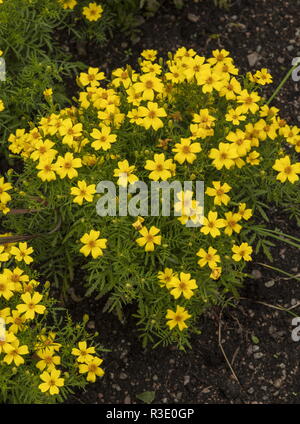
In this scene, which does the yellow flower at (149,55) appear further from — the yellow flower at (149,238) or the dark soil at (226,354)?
the dark soil at (226,354)

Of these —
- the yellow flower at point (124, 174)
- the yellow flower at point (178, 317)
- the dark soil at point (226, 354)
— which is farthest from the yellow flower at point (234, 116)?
the dark soil at point (226, 354)

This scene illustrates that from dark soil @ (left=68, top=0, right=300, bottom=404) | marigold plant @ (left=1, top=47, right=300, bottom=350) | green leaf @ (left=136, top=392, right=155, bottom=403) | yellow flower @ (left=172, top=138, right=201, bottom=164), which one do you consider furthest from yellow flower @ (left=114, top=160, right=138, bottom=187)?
green leaf @ (left=136, top=392, right=155, bottom=403)

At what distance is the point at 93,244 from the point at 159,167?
575 mm

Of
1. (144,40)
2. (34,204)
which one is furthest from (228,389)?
(144,40)

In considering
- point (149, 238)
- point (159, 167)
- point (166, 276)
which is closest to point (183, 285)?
point (166, 276)

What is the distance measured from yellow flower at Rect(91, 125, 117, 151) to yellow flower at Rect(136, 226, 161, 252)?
1.75ft

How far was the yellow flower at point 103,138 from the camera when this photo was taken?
3.14 metres

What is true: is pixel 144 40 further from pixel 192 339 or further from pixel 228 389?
pixel 228 389

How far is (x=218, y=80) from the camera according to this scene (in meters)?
3.27

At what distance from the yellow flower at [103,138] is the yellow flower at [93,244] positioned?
0.51 m

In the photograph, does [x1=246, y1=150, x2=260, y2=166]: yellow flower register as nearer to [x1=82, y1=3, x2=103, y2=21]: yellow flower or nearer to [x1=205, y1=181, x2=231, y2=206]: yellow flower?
[x1=205, y1=181, x2=231, y2=206]: yellow flower

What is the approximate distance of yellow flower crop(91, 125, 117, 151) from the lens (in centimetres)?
314

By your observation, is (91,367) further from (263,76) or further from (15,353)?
(263,76)

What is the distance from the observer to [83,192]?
3.05 metres
